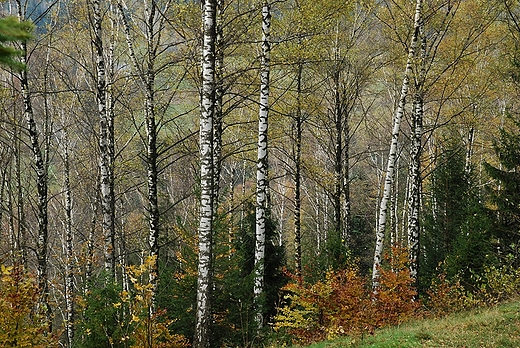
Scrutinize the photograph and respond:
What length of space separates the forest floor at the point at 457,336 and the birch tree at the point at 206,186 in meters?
2.01

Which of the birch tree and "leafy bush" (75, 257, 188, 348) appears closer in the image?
"leafy bush" (75, 257, 188, 348)

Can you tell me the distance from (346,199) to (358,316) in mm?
6054

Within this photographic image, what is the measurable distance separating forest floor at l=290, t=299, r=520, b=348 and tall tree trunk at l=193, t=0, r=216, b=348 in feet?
6.53

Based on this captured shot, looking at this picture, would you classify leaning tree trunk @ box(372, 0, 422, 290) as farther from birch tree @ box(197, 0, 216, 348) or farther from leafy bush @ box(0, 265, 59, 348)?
leafy bush @ box(0, 265, 59, 348)

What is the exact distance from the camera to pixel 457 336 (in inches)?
240

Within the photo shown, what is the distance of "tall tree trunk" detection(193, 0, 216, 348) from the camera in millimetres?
6508

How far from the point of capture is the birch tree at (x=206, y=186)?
651 cm

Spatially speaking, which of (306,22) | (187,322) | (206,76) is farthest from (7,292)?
(306,22)

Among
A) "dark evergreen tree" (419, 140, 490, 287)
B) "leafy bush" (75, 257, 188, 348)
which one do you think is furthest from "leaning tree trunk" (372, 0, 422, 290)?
"leafy bush" (75, 257, 188, 348)

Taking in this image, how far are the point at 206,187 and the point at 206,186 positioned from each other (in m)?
0.02

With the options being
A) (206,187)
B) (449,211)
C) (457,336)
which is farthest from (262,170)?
(449,211)

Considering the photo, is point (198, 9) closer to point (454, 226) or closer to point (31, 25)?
point (31, 25)

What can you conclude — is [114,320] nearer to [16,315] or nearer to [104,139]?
[16,315]

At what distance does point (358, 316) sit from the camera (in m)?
8.56
